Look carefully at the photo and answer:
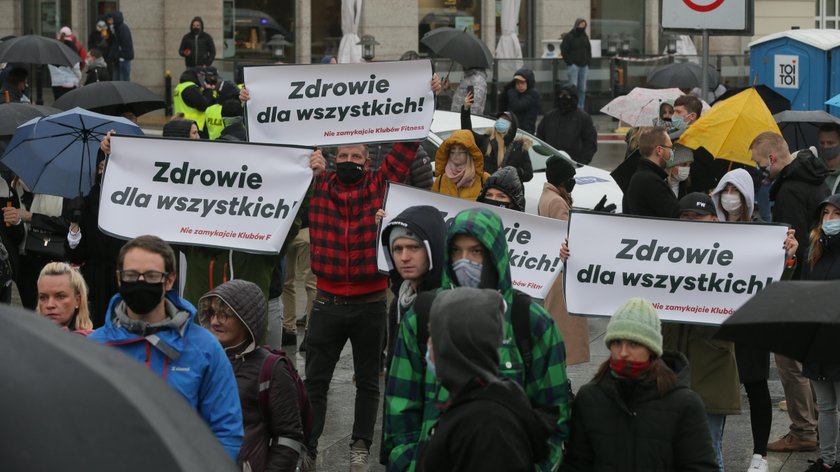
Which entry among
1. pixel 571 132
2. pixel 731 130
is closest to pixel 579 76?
pixel 571 132

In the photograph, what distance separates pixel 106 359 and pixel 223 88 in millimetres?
11722

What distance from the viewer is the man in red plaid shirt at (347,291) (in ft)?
22.1

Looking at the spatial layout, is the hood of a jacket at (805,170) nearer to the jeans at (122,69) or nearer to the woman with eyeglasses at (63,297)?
the woman with eyeglasses at (63,297)

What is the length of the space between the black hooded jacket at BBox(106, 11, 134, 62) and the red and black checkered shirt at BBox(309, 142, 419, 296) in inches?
787

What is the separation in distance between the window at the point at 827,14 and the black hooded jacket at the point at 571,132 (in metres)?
20.5

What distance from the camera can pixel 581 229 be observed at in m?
6.09

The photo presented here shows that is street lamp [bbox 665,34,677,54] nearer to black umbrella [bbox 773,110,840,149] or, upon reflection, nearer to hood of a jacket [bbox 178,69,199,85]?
hood of a jacket [bbox 178,69,199,85]

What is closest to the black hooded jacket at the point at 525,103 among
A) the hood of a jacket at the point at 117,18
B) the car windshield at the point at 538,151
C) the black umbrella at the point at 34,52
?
the car windshield at the point at 538,151

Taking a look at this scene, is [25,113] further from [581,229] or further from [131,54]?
[131,54]

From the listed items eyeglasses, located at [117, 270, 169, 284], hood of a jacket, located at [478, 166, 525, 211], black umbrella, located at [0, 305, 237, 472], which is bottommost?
eyeglasses, located at [117, 270, 169, 284]

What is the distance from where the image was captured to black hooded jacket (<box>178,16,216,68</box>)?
26141 millimetres

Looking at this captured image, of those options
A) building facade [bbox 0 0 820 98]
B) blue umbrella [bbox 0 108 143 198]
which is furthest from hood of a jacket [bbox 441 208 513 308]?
building facade [bbox 0 0 820 98]

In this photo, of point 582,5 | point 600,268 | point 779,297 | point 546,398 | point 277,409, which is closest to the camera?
point 779,297

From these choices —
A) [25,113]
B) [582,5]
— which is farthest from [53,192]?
[582,5]
